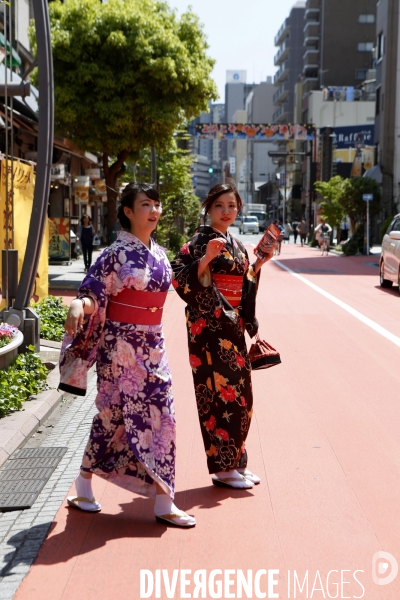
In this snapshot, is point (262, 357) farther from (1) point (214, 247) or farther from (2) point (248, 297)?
(1) point (214, 247)

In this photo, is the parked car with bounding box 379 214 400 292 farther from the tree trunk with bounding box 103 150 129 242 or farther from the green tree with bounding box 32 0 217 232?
the tree trunk with bounding box 103 150 129 242

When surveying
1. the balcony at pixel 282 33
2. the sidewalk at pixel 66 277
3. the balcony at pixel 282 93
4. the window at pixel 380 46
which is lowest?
the sidewalk at pixel 66 277

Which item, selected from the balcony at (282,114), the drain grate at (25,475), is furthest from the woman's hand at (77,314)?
the balcony at (282,114)

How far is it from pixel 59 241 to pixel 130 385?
25303mm

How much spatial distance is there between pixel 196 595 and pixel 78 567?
669 mm

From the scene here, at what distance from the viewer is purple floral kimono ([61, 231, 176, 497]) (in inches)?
202

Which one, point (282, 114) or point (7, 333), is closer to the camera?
point (7, 333)

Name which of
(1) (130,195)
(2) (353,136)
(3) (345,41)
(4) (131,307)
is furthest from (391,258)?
(3) (345,41)

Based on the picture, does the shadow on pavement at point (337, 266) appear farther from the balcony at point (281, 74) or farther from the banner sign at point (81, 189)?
the balcony at point (281, 74)

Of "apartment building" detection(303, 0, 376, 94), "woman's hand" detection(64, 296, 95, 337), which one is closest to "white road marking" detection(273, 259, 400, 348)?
"woman's hand" detection(64, 296, 95, 337)

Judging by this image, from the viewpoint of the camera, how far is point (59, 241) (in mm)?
30031

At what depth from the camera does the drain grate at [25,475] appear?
5685 mm

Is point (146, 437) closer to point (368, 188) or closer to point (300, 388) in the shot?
point (300, 388)

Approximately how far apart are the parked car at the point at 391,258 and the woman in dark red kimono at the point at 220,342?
14871 millimetres
